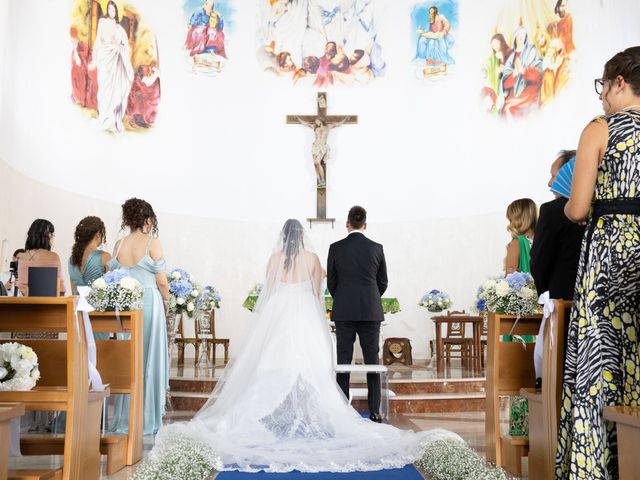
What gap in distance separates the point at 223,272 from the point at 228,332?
0.96 meters

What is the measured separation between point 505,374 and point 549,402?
1078mm

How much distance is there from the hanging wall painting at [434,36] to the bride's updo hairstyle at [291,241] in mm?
6601

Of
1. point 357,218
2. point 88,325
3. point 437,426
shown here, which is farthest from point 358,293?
point 88,325

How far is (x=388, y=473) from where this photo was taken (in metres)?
4.38

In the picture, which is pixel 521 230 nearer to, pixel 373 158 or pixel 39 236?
pixel 39 236

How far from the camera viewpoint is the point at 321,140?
11797mm

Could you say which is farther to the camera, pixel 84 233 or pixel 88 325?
pixel 84 233

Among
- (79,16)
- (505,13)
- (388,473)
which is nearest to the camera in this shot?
(388,473)

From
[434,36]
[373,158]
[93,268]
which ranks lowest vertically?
[93,268]

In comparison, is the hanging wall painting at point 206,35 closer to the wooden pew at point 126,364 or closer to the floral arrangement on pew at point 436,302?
the floral arrangement on pew at point 436,302

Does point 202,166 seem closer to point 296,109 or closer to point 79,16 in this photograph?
point 296,109

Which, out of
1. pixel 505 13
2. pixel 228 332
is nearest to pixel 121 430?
pixel 228 332

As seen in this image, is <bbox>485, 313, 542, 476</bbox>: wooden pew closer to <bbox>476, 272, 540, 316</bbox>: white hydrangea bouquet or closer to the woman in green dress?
<bbox>476, 272, 540, 316</bbox>: white hydrangea bouquet

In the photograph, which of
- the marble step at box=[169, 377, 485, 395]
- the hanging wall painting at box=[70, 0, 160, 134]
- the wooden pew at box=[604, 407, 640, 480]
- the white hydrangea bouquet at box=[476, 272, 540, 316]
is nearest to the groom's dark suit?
the marble step at box=[169, 377, 485, 395]
